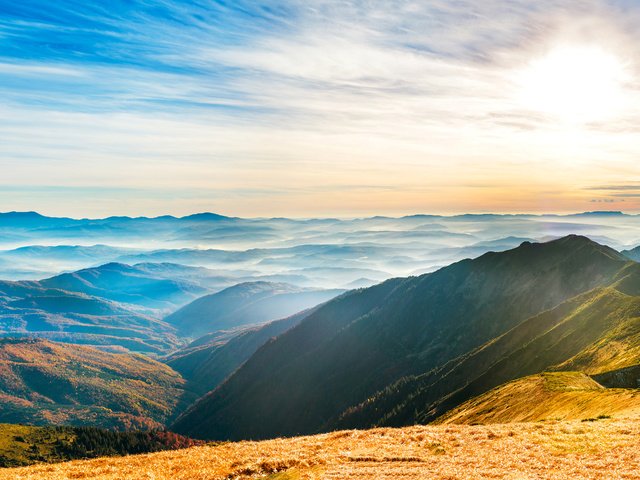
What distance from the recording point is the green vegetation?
147250mm

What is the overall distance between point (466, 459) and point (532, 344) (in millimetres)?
106615

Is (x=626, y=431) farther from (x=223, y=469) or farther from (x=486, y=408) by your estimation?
(x=486, y=408)

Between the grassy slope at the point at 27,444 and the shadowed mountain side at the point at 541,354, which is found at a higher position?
the shadowed mountain side at the point at 541,354

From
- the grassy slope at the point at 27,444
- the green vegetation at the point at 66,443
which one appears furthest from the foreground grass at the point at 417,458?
the grassy slope at the point at 27,444

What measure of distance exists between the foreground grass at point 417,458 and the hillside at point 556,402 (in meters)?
8.49

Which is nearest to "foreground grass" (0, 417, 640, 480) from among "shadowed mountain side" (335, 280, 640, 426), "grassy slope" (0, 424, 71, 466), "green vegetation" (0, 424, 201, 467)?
"shadowed mountain side" (335, 280, 640, 426)

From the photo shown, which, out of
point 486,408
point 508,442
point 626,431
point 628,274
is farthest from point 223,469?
point 628,274

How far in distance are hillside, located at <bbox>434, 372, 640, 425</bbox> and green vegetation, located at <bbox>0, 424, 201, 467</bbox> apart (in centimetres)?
12272

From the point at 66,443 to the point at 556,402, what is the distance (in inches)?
6295

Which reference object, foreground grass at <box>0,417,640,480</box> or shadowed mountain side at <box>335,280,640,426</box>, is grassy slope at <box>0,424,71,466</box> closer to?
shadowed mountain side at <box>335,280,640,426</box>

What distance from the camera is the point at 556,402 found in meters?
60.8

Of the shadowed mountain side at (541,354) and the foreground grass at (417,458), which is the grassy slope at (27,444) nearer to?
the shadowed mountain side at (541,354)

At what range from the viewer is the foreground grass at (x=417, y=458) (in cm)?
3253

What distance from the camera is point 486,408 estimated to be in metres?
81.4
